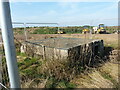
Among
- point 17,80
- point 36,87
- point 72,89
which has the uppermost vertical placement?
point 17,80

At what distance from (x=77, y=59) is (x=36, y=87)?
169 centimetres

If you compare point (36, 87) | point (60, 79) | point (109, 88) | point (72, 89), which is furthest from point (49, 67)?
point (109, 88)

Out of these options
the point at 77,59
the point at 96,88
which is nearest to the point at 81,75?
the point at 77,59

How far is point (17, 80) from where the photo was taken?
4.70ft

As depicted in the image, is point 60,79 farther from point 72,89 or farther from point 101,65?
point 101,65

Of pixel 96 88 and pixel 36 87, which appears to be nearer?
pixel 36 87

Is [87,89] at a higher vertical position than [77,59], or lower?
lower

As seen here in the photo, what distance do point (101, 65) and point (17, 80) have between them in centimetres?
256

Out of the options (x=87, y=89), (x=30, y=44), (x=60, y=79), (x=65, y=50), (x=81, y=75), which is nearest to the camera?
(x=87, y=89)

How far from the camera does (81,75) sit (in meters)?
2.84

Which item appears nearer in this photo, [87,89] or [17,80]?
[17,80]

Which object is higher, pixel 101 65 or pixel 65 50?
pixel 65 50

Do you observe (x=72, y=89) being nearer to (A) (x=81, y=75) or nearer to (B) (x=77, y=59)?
(A) (x=81, y=75)

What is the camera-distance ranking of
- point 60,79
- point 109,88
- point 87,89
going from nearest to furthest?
point 109,88, point 87,89, point 60,79
